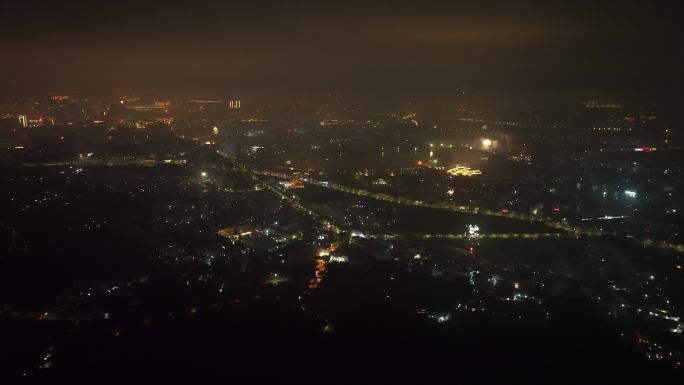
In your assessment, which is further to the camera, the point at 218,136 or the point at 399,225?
the point at 218,136

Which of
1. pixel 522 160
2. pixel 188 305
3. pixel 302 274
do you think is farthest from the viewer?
pixel 522 160

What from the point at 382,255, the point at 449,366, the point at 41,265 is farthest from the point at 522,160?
the point at 41,265

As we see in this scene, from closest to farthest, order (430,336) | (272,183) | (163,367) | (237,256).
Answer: (163,367), (430,336), (237,256), (272,183)

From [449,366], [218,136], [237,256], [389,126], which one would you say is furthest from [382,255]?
[389,126]

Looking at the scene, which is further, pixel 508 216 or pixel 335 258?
pixel 508 216

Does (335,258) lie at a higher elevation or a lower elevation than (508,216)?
lower

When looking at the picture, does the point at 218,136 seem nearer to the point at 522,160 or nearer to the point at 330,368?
the point at 522,160

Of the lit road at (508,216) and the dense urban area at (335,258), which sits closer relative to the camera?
the dense urban area at (335,258)

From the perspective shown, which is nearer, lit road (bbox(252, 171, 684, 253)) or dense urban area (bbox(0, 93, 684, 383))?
dense urban area (bbox(0, 93, 684, 383))

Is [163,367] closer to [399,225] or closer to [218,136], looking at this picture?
[399,225]
